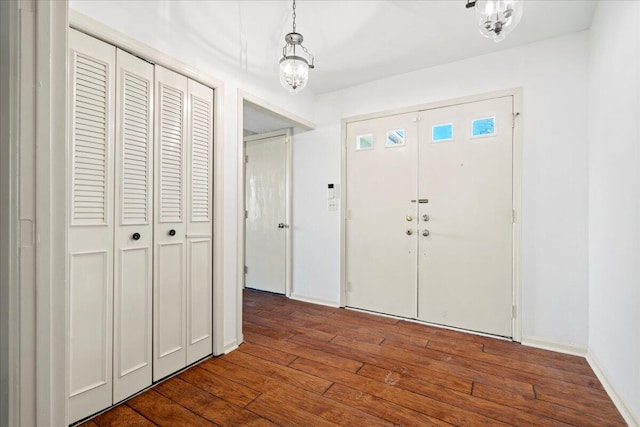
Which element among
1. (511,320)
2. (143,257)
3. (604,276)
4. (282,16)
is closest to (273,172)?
(282,16)

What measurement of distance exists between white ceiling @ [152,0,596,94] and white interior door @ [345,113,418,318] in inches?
27.4

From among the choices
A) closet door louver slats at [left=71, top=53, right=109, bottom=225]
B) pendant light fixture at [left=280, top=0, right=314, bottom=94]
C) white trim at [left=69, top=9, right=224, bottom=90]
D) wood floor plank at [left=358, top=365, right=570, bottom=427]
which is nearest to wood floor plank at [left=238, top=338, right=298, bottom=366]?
wood floor plank at [left=358, top=365, right=570, bottom=427]

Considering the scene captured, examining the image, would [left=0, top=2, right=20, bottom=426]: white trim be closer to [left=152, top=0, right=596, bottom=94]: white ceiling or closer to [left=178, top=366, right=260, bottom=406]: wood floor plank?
[left=178, top=366, right=260, bottom=406]: wood floor plank

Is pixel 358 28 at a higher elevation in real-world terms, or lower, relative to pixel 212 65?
higher

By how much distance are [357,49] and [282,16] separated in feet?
2.53

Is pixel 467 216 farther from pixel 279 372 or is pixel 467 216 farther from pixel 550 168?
pixel 279 372

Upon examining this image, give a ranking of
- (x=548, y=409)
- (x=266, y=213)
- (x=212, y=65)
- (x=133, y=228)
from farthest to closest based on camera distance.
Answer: (x=266, y=213), (x=212, y=65), (x=133, y=228), (x=548, y=409)

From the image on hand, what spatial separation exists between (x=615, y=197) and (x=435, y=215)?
1.33 meters

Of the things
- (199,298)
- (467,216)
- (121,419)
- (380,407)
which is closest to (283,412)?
(380,407)

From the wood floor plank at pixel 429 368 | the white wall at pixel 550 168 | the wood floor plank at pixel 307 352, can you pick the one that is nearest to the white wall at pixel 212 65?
the wood floor plank at pixel 307 352

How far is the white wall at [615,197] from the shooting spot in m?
1.59

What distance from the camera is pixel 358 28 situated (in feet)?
7.95

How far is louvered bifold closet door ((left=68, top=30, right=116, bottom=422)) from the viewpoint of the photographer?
5.22ft

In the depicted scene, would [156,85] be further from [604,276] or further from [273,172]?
[604,276]
